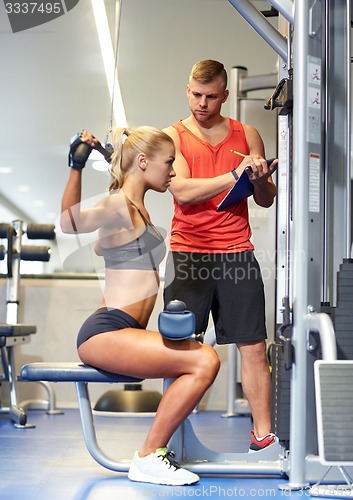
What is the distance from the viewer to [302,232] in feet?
7.91

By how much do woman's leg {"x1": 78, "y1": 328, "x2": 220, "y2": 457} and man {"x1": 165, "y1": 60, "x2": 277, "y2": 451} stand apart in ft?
1.04

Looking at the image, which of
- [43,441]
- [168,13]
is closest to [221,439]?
[43,441]

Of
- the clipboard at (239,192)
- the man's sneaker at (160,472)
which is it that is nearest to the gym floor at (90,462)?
the man's sneaker at (160,472)

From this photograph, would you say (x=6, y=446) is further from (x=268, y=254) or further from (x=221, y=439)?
(x=268, y=254)

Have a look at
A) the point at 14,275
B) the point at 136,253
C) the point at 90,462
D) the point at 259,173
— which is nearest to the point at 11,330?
the point at 14,275

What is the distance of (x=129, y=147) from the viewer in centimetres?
273

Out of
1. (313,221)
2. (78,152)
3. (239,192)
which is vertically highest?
(78,152)

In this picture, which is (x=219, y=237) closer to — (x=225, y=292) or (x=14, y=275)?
(x=225, y=292)

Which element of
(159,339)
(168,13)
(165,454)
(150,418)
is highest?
(168,13)

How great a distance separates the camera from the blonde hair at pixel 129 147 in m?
2.71

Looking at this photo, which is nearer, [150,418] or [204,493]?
[204,493]

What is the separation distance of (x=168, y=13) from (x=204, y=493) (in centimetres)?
434

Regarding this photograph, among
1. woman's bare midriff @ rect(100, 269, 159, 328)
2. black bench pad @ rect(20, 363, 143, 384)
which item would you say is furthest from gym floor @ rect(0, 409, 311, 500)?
woman's bare midriff @ rect(100, 269, 159, 328)

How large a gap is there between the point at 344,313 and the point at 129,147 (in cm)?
97
